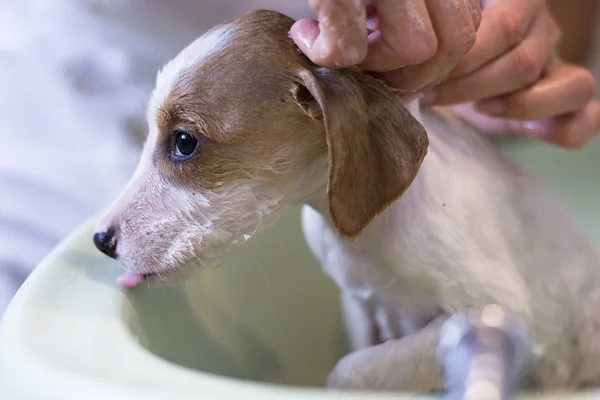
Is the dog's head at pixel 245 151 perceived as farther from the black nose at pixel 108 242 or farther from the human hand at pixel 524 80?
the human hand at pixel 524 80

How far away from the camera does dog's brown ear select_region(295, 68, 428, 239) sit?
2.28 ft

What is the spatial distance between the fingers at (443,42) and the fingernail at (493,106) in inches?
8.8

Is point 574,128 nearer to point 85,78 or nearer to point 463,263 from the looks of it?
point 463,263

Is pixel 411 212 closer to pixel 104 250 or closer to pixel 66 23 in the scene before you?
pixel 104 250

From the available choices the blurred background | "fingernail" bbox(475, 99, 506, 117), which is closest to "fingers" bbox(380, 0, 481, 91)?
"fingernail" bbox(475, 99, 506, 117)

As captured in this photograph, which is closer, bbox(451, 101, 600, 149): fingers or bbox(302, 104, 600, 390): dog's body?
bbox(302, 104, 600, 390): dog's body

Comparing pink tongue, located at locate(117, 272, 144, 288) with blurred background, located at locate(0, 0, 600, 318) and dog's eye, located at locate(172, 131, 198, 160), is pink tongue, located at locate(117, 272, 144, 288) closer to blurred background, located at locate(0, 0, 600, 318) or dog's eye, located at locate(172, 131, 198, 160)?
dog's eye, located at locate(172, 131, 198, 160)

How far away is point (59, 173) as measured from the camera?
47.8 inches

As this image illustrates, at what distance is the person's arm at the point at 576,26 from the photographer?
170 centimetres

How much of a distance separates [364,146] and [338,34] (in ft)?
0.42

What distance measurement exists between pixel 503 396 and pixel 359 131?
33 centimetres

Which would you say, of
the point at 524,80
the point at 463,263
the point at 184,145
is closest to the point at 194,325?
the point at 184,145

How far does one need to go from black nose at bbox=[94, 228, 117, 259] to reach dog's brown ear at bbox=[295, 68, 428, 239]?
10.3 inches

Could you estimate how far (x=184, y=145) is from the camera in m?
0.78
